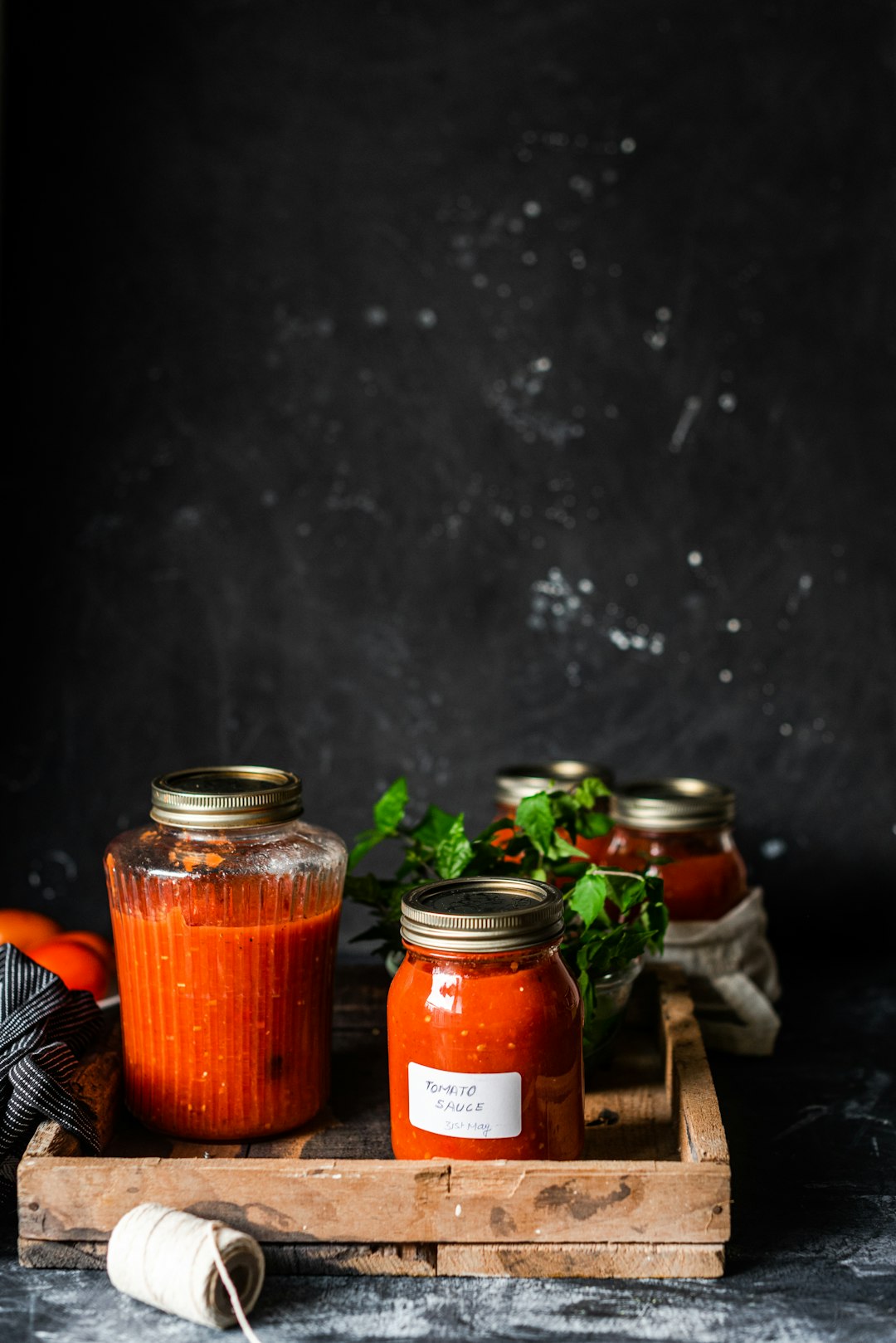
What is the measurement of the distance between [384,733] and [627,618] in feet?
1.04

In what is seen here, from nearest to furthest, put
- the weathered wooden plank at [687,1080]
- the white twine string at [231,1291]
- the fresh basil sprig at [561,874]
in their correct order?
the white twine string at [231,1291]
the weathered wooden plank at [687,1080]
the fresh basil sprig at [561,874]

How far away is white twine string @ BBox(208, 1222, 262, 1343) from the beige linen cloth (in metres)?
0.55

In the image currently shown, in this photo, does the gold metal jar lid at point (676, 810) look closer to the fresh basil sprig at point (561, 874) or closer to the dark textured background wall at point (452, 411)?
the fresh basil sprig at point (561, 874)

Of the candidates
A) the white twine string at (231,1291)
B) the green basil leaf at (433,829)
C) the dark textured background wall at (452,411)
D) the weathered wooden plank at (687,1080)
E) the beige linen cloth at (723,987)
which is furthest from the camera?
the dark textured background wall at (452,411)

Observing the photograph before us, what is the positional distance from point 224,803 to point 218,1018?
0.15 m

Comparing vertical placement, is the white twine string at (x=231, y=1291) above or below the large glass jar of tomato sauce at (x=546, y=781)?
below

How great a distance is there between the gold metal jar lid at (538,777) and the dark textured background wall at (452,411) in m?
0.19

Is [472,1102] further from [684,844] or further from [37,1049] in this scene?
[684,844]

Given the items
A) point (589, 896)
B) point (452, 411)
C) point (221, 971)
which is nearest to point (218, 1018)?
point (221, 971)

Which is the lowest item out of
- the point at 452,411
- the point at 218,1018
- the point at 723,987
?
the point at 723,987

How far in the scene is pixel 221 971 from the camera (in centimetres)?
88

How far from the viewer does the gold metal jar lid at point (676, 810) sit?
1171 millimetres

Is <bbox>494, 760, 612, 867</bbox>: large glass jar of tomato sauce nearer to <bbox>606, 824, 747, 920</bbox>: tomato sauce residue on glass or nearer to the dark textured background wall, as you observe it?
<bbox>606, 824, 747, 920</bbox>: tomato sauce residue on glass

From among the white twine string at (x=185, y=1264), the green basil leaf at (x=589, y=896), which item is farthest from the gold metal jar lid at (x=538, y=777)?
the white twine string at (x=185, y=1264)
